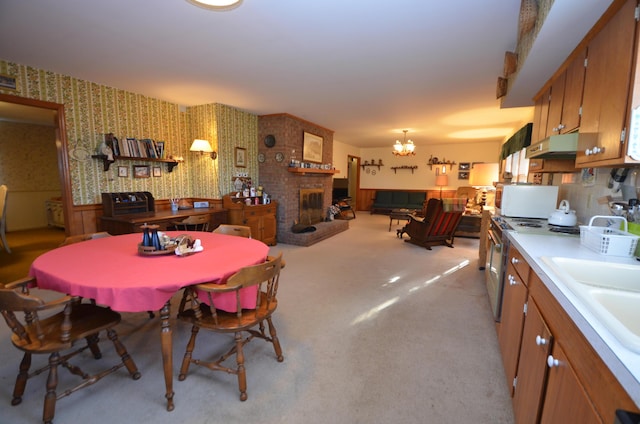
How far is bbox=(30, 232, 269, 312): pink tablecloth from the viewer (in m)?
1.36

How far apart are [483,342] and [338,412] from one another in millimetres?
1344

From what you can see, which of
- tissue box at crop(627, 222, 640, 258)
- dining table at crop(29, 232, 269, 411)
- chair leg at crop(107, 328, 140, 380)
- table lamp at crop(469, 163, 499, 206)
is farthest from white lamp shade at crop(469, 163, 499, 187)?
chair leg at crop(107, 328, 140, 380)

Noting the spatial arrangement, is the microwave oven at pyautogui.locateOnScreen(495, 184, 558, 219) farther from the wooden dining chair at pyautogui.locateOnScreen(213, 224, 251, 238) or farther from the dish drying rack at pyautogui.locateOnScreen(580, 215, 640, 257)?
the wooden dining chair at pyautogui.locateOnScreen(213, 224, 251, 238)

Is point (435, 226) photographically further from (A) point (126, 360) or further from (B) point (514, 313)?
(A) point (126, 360)

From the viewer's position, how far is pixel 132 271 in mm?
1553

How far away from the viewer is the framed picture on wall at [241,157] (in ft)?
16.1

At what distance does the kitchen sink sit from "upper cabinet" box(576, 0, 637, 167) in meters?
0.51

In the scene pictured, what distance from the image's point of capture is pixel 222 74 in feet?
10.6

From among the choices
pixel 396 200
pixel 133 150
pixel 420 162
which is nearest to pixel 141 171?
pixel 133 150

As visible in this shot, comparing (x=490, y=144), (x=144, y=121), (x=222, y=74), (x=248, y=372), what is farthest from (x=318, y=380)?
(x=490, y=144)

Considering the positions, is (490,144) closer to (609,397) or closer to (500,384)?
(500,384)

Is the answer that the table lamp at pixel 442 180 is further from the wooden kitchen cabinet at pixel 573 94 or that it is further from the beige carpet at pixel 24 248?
the beige carpet at pixel 24 248

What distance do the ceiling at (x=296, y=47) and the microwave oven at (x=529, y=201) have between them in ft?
3.35

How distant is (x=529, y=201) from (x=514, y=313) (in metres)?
1.53
